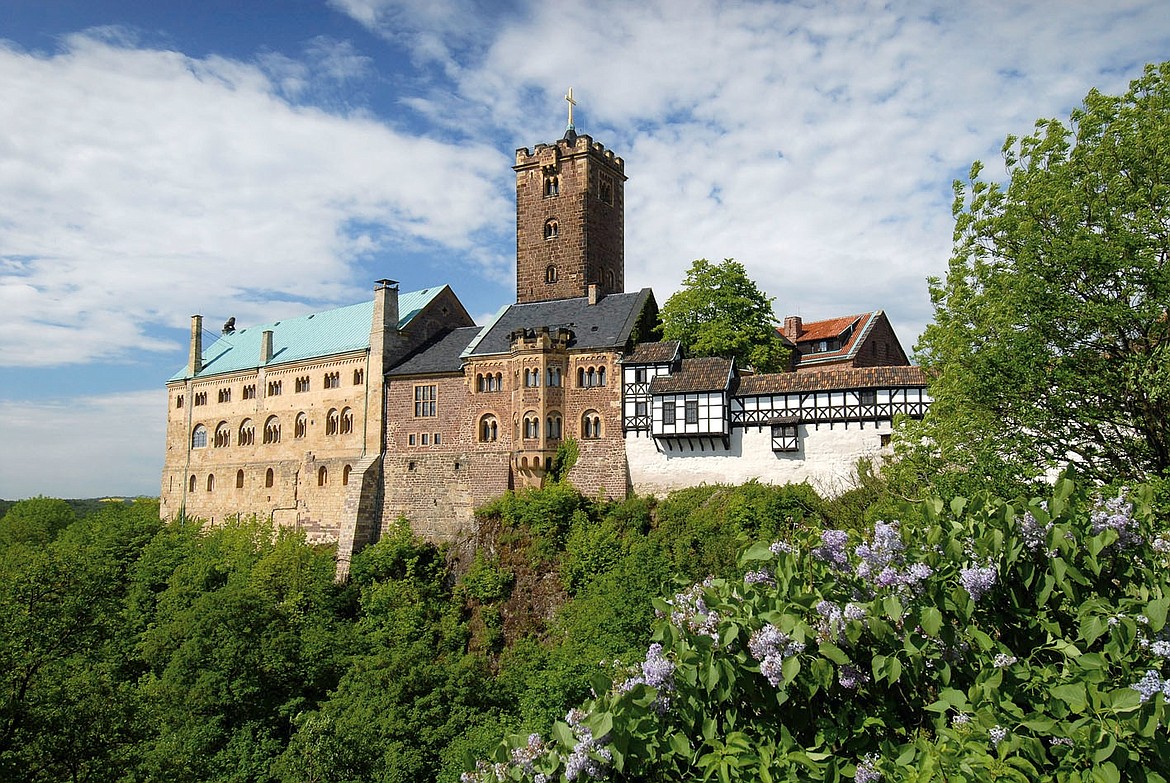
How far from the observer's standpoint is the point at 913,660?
6.57m

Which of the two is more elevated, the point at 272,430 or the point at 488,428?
the point at 272,430

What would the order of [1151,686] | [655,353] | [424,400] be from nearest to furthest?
[1151,686], [655,353], [424,400]

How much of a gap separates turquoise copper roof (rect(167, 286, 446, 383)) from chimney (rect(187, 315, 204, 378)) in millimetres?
336

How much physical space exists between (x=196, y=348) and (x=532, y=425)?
93.6ft

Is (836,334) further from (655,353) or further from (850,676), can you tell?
(850,676)

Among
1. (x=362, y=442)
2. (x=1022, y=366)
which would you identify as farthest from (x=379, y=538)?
(x=1022, y=366)

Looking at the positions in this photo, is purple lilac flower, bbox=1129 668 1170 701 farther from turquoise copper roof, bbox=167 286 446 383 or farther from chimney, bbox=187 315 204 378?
chimney, bbox=187 315 204 378

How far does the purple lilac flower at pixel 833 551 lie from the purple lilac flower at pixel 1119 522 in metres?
2.02

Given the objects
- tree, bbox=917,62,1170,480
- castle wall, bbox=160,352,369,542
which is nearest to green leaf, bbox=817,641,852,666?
tree, bbox=917,62,1170,480

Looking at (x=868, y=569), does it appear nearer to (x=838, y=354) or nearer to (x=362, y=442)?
(x=362, y=442)

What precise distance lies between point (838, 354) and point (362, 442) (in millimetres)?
27218

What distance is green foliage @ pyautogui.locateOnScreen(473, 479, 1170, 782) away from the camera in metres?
6.00

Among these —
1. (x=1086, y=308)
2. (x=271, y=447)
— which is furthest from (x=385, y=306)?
(x=1086, y=308)

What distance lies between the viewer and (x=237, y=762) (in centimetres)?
2812
